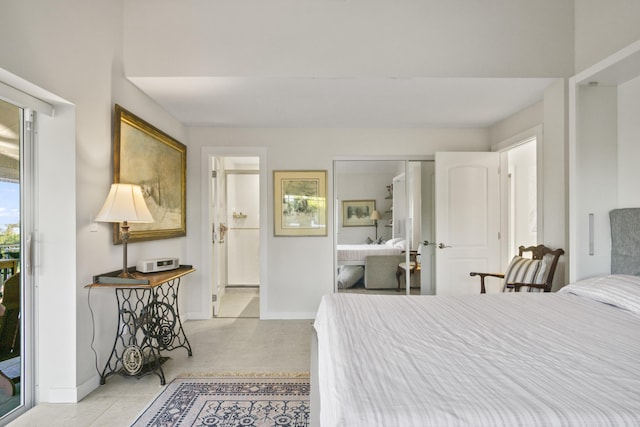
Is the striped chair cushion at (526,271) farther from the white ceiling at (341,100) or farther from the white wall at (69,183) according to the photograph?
the white wall at (69,183)

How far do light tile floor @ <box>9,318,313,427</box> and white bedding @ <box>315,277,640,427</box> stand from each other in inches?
51.2

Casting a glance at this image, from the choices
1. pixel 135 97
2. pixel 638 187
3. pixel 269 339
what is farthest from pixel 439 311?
pixel 135 97

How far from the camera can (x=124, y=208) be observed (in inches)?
92.4

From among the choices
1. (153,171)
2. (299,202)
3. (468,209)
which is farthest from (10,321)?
(468,209)

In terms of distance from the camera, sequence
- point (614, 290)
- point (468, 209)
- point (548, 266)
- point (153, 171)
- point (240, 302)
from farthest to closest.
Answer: point (240, 302) < point (468, 209) < point (153, 171) < point (548, 266) < point (614, 290)

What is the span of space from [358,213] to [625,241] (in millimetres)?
2746

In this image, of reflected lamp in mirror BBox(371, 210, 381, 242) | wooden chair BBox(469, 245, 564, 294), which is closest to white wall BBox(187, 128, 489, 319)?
reflected lamp in mirror BBox(371, 210, 381, 242)

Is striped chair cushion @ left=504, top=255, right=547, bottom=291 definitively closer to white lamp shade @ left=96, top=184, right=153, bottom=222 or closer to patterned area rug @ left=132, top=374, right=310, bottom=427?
patterned area rug @ left=132, top=374, right=310, bottom=427

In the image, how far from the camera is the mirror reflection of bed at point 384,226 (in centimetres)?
431

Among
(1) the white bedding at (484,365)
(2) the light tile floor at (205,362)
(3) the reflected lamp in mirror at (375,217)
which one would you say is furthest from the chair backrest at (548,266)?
(2) the light tile floor at (205,362)

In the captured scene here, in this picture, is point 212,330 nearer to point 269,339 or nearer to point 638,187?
point 269,339

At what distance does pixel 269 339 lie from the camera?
11.2 feet

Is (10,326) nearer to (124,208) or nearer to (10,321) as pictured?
(10,321)

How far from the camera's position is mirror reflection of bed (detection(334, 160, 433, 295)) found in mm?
4309
